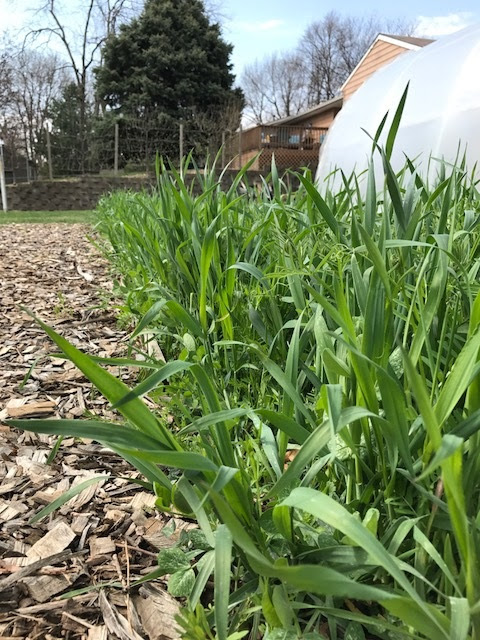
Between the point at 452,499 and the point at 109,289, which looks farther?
the point at 109,289

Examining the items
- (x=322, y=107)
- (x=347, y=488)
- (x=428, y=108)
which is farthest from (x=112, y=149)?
(x=347, y=488)

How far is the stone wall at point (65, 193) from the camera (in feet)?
46.8

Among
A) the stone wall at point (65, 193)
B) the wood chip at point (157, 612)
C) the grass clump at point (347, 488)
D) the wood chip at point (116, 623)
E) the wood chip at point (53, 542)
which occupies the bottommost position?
the wood chip at point (116, 623)

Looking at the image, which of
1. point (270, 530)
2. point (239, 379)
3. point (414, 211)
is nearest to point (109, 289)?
point (239, 379)

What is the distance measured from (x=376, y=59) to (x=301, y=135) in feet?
11.9

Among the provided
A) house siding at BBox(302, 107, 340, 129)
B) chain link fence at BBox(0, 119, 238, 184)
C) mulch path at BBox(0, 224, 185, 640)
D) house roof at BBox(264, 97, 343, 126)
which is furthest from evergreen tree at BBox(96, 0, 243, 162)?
mulch path at BBox(0, 224, 185, 640)

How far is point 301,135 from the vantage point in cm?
1955

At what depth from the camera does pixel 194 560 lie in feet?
2.75

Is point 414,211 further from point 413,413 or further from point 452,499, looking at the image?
point 452,499

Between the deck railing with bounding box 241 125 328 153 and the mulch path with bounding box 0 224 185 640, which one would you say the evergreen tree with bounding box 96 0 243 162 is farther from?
the mulch path with bounding box 0 224 185 640

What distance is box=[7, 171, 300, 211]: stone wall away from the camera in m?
14.2

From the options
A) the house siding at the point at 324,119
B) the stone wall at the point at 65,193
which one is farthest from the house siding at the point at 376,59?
the stone wall at the point at 65,193

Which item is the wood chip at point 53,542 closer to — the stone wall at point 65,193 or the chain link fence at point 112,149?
the stone wall at point 65,193

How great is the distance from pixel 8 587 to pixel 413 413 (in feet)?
2.13
